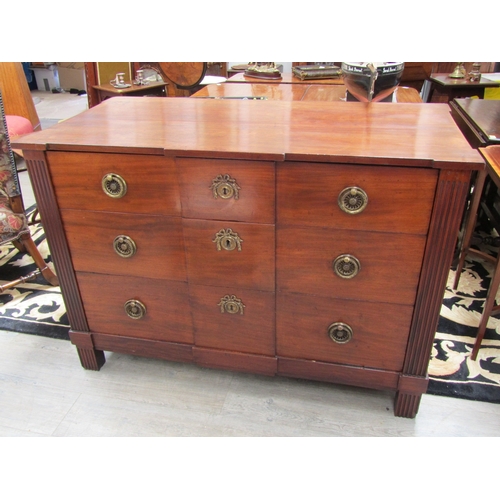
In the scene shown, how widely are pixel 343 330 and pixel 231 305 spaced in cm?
34

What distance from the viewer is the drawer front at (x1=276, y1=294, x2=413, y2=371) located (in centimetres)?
129

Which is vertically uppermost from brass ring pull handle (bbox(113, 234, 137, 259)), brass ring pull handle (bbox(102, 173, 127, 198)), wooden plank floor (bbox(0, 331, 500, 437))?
brass ring pull handle (bbox(102, 173, 127, 198))

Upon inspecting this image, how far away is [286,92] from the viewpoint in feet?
7.92

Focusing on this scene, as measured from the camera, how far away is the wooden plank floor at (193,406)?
4.57 feet

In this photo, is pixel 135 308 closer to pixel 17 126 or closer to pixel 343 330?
pixel 343 330

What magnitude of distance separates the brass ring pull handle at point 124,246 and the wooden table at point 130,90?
276cm

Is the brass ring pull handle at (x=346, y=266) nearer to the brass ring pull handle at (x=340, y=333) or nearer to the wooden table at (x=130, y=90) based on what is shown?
the brass ring pull handle at (x=340, y=333)

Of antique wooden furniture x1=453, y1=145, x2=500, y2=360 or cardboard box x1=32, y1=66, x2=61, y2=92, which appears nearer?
antique wooden furniture x1=453, y1=145, x2=500, y2=360

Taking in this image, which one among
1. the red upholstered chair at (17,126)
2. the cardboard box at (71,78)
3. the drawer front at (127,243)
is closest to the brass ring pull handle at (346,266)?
the drawer front at (127,243)

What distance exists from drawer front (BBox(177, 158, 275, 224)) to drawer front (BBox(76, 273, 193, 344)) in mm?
286

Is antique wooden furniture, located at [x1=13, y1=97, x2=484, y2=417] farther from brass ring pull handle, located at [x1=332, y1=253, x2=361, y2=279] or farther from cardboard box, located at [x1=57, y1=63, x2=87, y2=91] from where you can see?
cardboard box, located at [x1=57, y1=63, x2=87, y2=91]

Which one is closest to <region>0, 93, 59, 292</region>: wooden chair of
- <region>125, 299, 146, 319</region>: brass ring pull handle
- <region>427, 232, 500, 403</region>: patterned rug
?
<region>125, 299, 146, 319</region>: brass ring pull handle

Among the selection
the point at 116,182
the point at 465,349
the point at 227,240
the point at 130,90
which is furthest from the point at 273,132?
the point at 130,90
